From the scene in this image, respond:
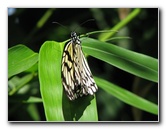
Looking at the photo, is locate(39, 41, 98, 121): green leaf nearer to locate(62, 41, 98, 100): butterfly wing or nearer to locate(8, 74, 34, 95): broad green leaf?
locate(62, 41, 98, 100): butterfly wing

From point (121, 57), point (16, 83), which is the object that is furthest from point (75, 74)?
point (16, 83)

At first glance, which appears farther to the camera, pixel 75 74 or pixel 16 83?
pixel 16 83

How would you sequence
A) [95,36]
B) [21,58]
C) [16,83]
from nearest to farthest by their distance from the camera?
1. [21,58]
2. [16,83]
3. [95,36]

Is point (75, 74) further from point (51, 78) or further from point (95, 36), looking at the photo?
point (95, 36)

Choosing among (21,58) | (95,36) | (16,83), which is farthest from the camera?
(95,36)

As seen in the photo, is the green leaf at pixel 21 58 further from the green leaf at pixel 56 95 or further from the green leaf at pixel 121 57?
the green leaf at pixel 121 57

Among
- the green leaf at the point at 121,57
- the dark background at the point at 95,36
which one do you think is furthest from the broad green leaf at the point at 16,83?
the green leaf at the point at 121,57
